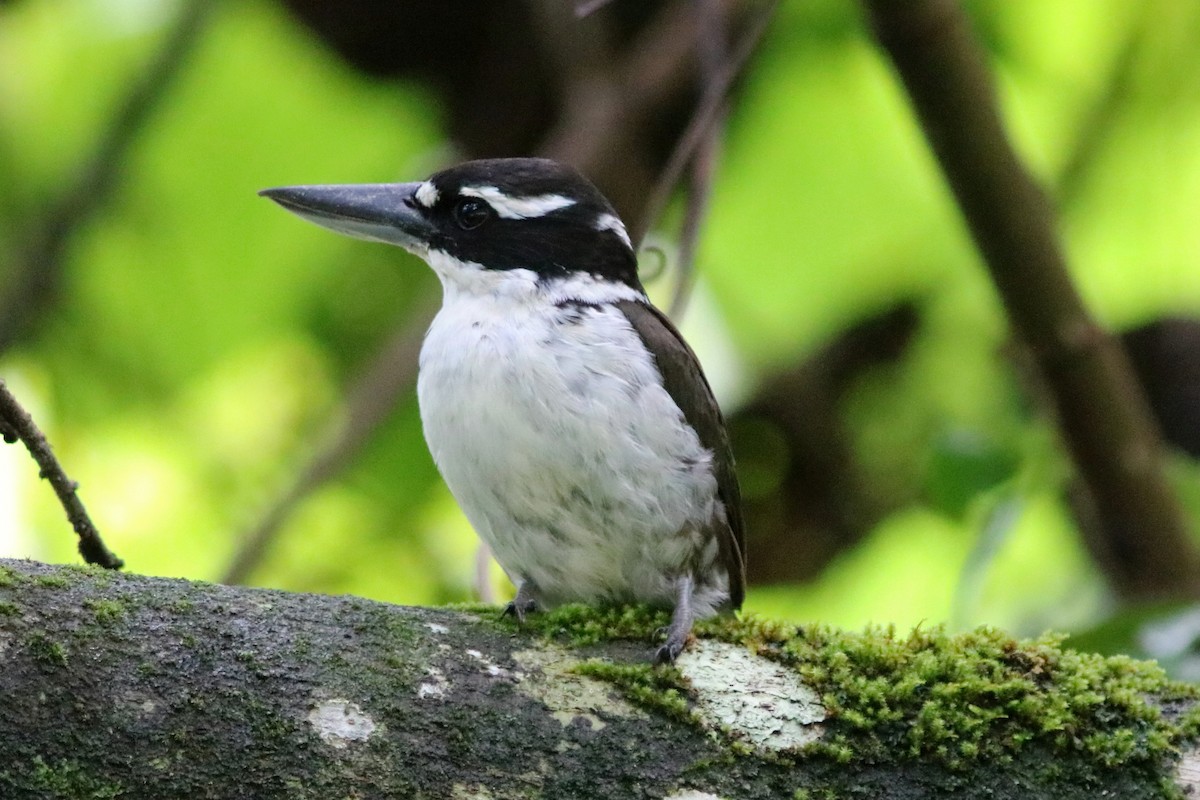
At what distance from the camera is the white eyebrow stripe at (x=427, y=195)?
345cm

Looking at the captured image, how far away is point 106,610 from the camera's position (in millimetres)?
2068

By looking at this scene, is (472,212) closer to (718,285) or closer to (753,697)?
(718,285)

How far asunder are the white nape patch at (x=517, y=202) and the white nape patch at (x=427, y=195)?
0.06 m

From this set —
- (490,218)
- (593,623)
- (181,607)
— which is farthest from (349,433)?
(181,607)

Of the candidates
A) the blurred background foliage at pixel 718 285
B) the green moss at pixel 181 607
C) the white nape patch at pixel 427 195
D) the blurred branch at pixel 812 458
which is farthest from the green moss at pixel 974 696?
the blurred branch at pixel 812 458

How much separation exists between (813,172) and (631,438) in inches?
67.6

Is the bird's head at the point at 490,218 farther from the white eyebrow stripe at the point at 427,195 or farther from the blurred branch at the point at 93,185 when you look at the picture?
the blurred branch at the point at 93,185

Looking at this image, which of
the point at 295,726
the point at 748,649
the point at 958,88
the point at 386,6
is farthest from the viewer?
the point at 386,6

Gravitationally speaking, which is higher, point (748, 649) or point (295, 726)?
point (748, 649)

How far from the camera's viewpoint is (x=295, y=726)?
2025mm

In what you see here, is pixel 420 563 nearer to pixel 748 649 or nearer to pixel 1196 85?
pixel 748 649

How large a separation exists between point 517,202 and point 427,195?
0.73ft

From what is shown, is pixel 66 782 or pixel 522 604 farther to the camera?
pixel 522 604

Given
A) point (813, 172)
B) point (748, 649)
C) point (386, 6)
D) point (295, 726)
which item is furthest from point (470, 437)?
point (386, 6)
